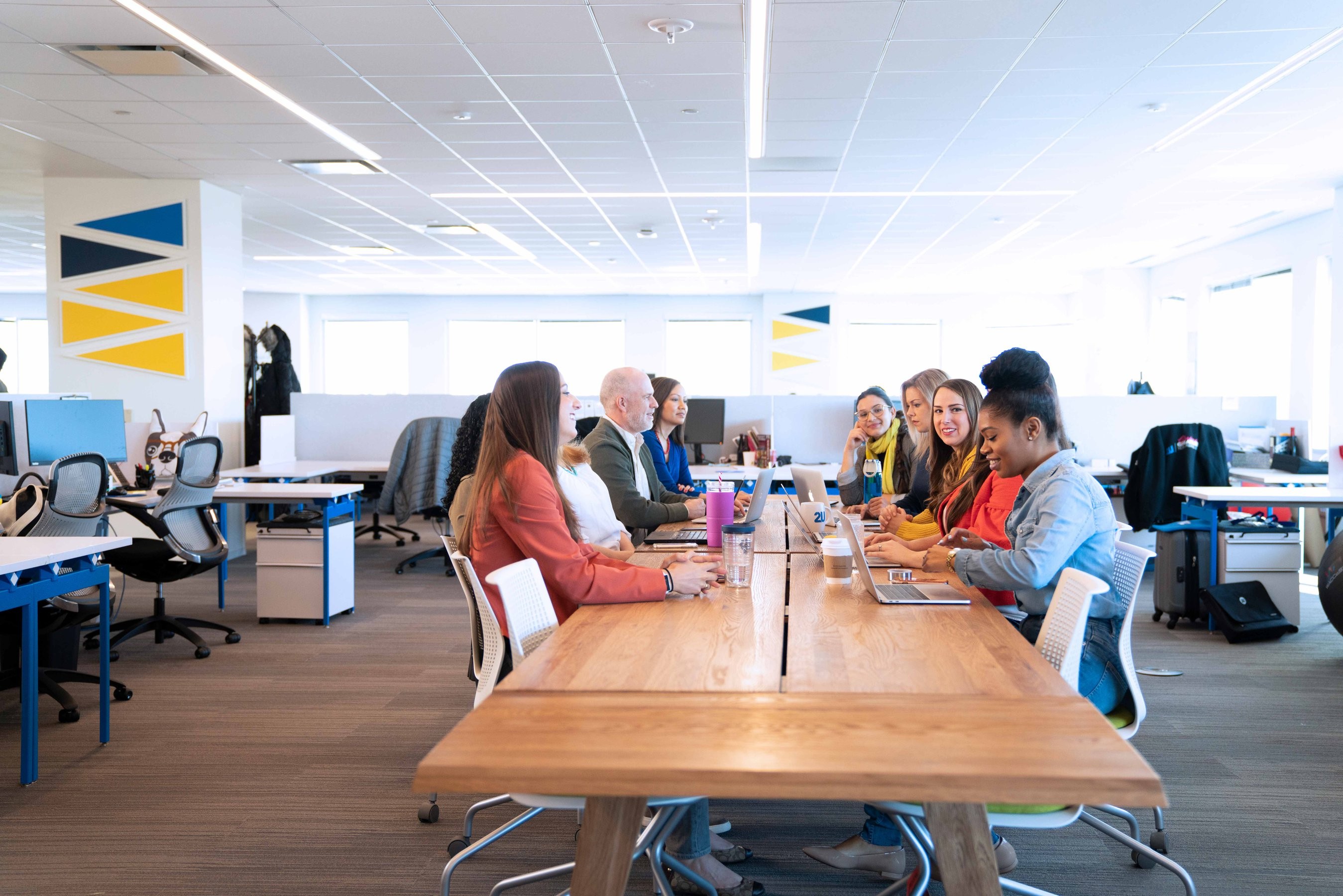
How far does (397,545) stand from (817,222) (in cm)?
481

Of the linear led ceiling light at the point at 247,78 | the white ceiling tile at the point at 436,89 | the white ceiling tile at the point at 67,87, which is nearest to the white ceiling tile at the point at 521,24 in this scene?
the white ceiling tile at the point at 436,89

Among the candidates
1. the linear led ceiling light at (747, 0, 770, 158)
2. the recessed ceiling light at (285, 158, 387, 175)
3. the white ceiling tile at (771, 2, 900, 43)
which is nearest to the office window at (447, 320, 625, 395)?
the recessed ceiling light at (285, 158, 387, 175)

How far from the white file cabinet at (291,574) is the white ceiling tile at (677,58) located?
116 inches

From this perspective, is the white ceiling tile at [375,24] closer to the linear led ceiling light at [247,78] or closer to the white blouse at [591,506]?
the linear led ceiling light at [247,78]

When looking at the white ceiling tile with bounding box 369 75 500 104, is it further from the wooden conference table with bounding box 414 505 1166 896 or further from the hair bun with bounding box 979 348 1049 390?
the wooden conference table with bounding box 414 505 1166 896

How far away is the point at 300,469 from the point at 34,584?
4.28 meters

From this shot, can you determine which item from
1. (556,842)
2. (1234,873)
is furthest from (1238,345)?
(556,842)

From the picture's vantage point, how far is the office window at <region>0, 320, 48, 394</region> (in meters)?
15.0

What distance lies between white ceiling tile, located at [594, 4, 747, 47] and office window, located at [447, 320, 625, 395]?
10.7m

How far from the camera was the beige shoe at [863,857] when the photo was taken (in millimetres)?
2338

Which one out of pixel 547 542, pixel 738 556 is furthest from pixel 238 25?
pixel 738 556

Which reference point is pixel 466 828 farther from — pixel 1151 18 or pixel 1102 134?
pixel 1102 134

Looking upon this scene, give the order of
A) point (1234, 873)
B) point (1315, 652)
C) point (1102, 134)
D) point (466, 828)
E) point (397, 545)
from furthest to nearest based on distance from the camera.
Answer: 1. point (397, 545)
2. point (1102, 134)
3. point (1315, 652)
4. point (466, 828)
5. point (1234, 873)

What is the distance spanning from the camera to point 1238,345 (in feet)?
31.7
